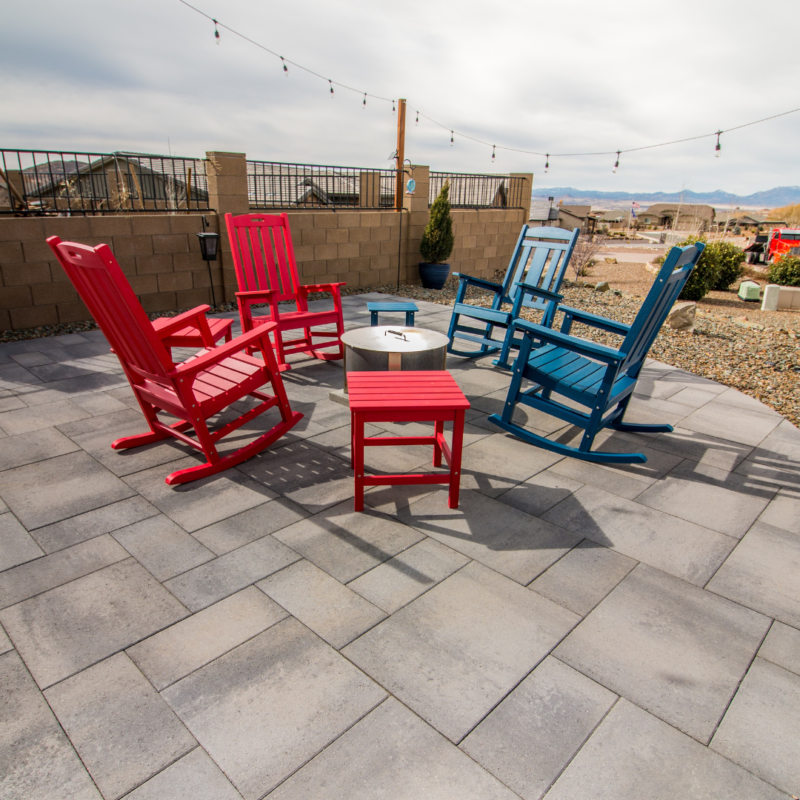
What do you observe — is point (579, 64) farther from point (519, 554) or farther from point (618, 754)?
point (618, 754)

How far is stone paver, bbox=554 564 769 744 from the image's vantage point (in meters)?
1.47

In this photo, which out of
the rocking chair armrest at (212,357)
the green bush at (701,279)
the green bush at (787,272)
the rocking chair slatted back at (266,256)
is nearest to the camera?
the rocking chair armrest at (212,357)

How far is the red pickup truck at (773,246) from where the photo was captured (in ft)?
39.9

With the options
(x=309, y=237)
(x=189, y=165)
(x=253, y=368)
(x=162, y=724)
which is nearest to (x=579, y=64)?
(x=309, y=237)

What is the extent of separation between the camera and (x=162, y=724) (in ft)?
4.43

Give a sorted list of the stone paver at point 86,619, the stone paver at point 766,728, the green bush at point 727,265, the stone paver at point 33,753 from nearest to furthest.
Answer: the stone paver at point 33,753 < the stone paver at point 766,728 < the stone paver at point 86,619 < the green bush at point 727,265

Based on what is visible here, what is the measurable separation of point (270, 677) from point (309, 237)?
634 cm

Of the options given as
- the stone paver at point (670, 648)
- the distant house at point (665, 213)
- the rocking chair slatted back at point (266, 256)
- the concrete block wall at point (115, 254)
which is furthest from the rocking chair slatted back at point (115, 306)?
the distant house at point (665, 213)

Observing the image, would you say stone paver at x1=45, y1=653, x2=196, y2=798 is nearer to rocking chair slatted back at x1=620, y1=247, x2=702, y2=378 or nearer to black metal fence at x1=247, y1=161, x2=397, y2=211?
rocking chair slatted back at x1=620, y1=247, x2=702, y2=378

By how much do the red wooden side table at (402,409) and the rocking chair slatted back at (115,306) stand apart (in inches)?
33.7

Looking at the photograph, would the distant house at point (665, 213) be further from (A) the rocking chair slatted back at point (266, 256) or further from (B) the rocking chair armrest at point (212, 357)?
(B) the rocking chair armrest at point (212, 357)

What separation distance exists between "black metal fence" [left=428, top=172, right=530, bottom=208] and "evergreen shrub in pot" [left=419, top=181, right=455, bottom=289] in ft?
1.43

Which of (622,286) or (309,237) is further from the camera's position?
(622,286)

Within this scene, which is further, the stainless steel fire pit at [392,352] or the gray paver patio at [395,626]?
the stainless steel fire pit at [392,352]
